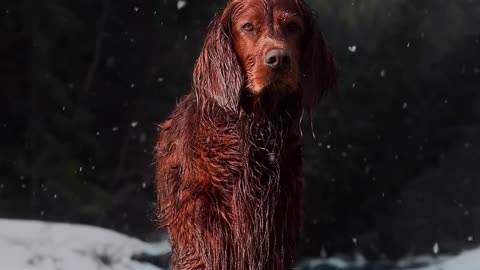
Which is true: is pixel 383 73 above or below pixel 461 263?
above

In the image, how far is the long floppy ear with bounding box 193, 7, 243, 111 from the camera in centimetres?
405

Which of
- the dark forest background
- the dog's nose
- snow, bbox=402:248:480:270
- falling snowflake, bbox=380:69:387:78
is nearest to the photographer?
the dog's nose

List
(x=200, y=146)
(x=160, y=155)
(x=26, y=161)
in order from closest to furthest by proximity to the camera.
A: 1. (x=200, y=146)
2. (x=160, y=155)
3. (x=26, y=161)

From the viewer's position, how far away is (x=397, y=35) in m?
5.89

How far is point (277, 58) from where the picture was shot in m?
3.90

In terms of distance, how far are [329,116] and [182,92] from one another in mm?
830

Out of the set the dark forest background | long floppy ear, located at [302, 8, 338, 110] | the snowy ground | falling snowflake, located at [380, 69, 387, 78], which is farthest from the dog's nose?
the snowy ground

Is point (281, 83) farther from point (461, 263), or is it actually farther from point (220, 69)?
point (461, 263)

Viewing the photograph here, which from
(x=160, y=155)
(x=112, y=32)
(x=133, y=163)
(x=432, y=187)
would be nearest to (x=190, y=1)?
(x=112, y=32)

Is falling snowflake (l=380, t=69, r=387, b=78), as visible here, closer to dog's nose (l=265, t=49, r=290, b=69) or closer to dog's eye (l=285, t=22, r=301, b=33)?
dog's eye (l=285, t=22, r=301, b=33)

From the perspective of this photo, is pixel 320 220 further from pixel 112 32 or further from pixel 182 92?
pixel 112 32

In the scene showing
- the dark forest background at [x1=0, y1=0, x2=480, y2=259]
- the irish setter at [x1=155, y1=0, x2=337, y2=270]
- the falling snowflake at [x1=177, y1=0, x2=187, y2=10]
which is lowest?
the irish setter at [x1=155, y1=0, x2=337, y2=270]

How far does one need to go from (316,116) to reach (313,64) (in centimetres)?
165

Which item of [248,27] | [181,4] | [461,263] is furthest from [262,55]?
[461,263]
